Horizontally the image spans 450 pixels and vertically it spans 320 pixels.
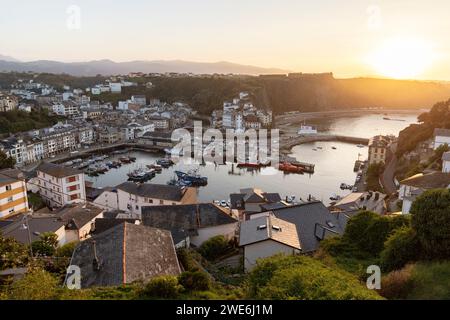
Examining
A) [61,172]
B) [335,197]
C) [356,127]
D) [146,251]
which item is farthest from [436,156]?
[356,127]

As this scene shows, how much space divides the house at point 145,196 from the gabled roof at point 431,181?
929 centimetres

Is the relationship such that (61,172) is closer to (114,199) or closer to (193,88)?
(114,199)

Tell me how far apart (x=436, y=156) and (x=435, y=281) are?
16857mm

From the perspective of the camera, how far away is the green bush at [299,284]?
4.04 meters

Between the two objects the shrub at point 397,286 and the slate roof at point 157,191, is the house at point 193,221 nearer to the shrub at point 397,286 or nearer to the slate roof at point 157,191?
the slate roof at point 157,191

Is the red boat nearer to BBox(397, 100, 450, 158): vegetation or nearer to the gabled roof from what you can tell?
BBox(397, 100, 450, 158): vegetation

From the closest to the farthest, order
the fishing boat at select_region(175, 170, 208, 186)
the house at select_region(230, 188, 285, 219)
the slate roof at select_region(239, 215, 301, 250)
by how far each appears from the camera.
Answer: the slate roof at select_region(239, 215, 301, 250), the house at select_region(230, 188, 285, 219), the fishing boat at select_region(175, 170, 208, 186)

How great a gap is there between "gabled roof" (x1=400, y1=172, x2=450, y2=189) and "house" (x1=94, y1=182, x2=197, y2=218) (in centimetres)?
929

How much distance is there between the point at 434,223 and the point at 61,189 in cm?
1683

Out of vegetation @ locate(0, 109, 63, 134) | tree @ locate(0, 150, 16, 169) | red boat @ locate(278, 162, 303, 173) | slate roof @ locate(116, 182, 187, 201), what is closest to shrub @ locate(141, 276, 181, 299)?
slate roof @ locate(116, 182, 187, 201)

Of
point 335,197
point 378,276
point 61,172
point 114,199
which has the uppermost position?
point 378,276

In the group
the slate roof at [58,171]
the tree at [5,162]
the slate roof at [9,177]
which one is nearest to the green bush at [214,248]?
the slate roof at [9,177]

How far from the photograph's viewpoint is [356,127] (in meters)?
53.6

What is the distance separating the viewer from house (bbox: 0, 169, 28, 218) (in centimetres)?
1407
